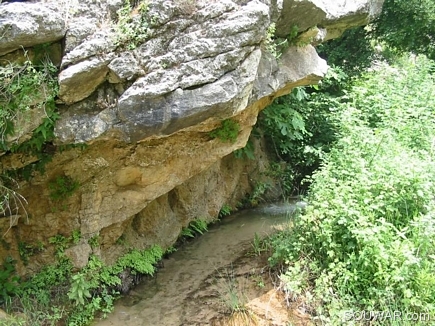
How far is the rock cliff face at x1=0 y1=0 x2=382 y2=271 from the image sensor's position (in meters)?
4.45

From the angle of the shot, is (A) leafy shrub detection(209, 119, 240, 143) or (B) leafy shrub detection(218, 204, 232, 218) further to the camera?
(B) leafy shrub detection(218, 204, 232, 218)

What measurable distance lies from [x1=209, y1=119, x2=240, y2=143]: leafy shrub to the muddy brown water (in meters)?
2.04

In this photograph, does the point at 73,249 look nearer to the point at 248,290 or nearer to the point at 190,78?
the point at 248,290

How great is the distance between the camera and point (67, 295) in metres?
5.24

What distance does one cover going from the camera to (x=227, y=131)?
608 centimetres

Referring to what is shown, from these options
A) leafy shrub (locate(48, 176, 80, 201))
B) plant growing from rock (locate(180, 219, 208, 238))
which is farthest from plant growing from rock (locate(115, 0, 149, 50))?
plant growing from rock (locate(180, 219, 208, 238))

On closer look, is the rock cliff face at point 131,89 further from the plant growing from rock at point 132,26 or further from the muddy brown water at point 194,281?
the muddy brown water at point 194,281

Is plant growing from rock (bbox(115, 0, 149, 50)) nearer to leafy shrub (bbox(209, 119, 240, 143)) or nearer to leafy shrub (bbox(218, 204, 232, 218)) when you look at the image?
leafy shrub (bbox(209, 119, 240, 143))

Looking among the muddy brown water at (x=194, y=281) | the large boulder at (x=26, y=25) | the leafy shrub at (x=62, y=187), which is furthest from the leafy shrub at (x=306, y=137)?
the large boulder at (x=26, y=25)

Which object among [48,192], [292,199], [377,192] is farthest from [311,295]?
[292,199]

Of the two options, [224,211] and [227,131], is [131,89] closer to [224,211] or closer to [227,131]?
[227,131]

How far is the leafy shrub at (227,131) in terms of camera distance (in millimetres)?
6035

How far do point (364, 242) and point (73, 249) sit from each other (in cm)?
377

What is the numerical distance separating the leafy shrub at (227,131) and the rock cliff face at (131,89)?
0.38ft
